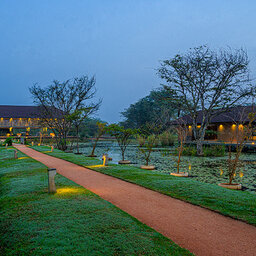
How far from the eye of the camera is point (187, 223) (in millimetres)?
5273

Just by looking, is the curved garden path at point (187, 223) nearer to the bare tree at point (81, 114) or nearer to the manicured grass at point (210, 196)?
the manicured grass at point (210, 196)

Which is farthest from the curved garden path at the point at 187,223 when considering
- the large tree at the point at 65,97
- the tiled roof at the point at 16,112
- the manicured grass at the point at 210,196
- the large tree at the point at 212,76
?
the tiled roof at the point at 16,112

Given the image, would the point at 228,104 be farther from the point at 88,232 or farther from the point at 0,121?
the point at 0,121

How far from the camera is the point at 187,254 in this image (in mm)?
3879

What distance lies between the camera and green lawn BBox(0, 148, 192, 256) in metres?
4.01

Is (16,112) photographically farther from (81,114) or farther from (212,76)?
(212,76)

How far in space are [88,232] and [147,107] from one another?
55.0 m

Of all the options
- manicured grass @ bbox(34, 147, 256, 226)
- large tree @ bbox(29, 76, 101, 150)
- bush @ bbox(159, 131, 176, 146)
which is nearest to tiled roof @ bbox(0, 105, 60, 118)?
large tree @ bbox(29, 76, 101, 150)

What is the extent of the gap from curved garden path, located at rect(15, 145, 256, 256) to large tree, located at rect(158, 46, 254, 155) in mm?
17759

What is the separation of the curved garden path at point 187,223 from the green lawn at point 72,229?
0.36m

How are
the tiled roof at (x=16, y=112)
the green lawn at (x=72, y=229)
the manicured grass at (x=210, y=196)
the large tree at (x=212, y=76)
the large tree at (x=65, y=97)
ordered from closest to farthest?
1. the green lawn at (x=72, y=229)
2. the manicured grass at (x=210, y=196)
3. the large tree at (x=212, y=76)
4. the large tree at (x=65, y=97)
5. the tiled roof at (x=16, y=112)

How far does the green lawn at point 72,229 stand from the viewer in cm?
401

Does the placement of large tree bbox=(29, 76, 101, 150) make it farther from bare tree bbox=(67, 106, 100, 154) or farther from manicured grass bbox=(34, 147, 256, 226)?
manicured grass bbox=(34, 147, 256, 226)

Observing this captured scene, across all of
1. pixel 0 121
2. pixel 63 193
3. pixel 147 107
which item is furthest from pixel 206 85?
pixel 0 121
